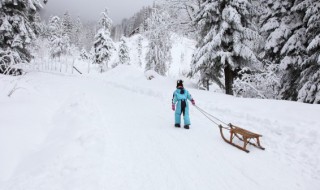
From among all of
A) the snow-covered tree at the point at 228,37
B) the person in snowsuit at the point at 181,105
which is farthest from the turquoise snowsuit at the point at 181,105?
the snow-covered tree at the point at 228,37

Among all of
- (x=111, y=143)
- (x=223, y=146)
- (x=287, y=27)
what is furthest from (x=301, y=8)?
(x=111, y=143)

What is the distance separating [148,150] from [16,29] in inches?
757

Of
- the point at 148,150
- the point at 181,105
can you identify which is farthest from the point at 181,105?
the point at 148,150

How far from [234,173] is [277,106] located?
5.42 metres

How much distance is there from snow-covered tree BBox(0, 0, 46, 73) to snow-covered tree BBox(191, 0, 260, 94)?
13.6 meters

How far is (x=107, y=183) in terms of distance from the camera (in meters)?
4.48

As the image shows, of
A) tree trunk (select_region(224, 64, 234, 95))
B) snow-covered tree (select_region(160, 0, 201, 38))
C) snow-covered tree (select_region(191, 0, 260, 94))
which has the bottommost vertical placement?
tree trunk (select_region(224, 64, 234, 95))

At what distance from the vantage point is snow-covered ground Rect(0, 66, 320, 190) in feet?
15.3

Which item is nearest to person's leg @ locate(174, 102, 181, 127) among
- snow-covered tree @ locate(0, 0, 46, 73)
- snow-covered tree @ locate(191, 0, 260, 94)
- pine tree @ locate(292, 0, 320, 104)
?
snow-covered tree @ locate(191, 0, 260, 94)

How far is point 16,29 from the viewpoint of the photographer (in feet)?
66.2

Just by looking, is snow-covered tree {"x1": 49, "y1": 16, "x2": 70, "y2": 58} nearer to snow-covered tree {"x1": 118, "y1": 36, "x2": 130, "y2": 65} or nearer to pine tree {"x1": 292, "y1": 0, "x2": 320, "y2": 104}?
snow-covered tree {"x1": 118, "y1": 36, "x2": 130, "y2": 65}

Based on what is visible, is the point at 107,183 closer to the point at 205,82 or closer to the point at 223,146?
the point at 223,146

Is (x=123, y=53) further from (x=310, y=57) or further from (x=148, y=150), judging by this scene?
(x=148, y=150)

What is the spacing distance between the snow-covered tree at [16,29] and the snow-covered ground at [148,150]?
1128 centimetres
